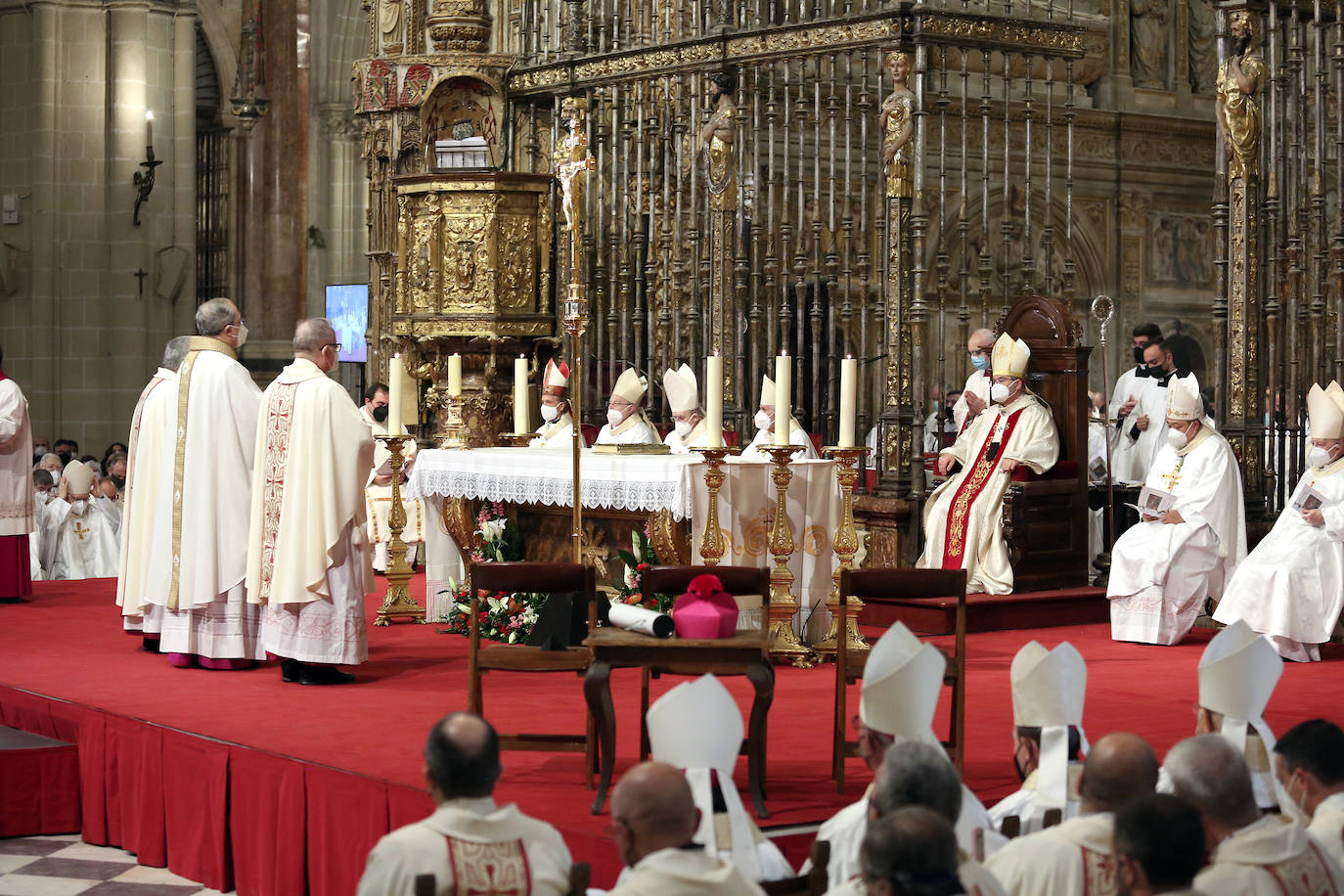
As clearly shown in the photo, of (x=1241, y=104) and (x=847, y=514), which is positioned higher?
(x=1241, y=104)

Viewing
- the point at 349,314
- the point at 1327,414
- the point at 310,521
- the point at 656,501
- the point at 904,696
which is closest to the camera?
the point at 904,696

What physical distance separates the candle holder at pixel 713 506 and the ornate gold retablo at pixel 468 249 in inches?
186

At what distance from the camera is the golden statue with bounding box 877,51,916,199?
34.4ft

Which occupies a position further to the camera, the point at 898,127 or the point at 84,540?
the point at 84,540

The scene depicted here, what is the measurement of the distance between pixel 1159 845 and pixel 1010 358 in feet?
Answer: 23.8

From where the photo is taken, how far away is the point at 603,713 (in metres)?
5.79

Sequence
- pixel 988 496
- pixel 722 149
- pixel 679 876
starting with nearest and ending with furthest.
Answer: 1. pixel 679 876
2. pixel 988 496
3. pixel 722 149

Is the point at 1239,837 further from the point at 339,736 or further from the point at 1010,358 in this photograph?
the point at 1010,358

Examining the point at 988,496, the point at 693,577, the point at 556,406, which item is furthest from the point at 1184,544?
the point at 693,577

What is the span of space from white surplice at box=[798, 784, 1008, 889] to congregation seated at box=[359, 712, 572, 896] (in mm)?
622

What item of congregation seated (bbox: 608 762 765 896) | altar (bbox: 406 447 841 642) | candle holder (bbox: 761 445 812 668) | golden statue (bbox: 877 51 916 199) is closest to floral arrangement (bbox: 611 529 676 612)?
altar (bbox: 406 447 841 642)

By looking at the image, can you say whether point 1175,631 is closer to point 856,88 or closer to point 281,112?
point 856,88

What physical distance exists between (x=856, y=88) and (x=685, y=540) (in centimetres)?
835

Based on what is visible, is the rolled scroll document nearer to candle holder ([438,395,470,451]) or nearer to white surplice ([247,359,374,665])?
white surplice ([247,359,374,665])
